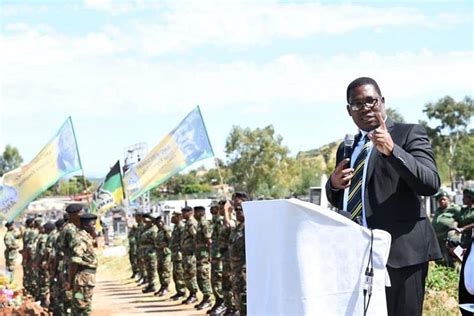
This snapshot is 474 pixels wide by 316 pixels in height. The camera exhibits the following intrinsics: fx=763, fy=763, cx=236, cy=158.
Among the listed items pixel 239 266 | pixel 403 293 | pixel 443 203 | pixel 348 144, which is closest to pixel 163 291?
pixel 239 266

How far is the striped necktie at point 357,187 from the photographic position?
2762mm

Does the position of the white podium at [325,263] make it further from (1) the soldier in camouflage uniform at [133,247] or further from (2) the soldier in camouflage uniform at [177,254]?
(1) the soldier in camouflage uniform at [133,247]

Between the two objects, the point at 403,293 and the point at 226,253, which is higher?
the point at 403,293

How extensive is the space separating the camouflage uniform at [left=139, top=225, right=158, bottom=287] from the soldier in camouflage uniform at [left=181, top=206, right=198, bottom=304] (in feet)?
6.98

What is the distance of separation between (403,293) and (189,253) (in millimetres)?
9736

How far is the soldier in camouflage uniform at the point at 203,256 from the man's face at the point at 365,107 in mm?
8953

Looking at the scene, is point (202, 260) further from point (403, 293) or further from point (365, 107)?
point (365, 107)

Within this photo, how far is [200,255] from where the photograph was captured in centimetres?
1181

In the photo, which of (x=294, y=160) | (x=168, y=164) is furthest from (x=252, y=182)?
(x=168, y=164)

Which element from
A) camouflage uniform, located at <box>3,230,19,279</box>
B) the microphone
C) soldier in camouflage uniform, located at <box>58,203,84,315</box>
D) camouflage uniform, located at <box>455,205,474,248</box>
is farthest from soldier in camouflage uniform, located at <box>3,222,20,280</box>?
the microphone

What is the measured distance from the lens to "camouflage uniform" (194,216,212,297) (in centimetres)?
1166

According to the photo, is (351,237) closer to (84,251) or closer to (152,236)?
(84,251)

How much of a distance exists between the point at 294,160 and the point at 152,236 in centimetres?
3726

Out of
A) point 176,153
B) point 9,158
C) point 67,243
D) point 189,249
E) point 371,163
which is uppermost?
point 9,158
